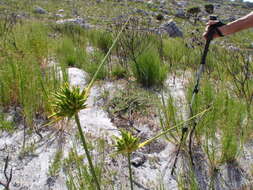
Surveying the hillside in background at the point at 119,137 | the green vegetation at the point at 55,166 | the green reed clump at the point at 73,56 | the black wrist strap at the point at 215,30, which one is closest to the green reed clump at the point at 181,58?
the hillside in background at the point at 119,137

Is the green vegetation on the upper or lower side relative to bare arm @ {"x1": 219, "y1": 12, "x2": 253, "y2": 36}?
lower

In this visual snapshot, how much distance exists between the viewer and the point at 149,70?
9.91 ft

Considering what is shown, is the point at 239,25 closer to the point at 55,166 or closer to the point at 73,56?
the point at 55,166

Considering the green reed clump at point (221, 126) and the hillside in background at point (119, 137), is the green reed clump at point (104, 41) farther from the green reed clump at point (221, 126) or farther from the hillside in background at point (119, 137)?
the green reed clump at point (221, 126)

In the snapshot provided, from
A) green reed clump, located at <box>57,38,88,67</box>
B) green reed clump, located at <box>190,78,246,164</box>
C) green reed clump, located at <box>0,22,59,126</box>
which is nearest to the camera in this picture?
green reed clump, located at <box>190,78,246,164</box>

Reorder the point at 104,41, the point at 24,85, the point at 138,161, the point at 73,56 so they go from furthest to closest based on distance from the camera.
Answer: the point at 104,41 → the point at 73,56 → the point at 24,85 → the point at 138,161

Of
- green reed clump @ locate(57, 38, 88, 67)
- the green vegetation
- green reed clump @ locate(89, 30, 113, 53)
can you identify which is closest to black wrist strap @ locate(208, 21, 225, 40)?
the green vegetation

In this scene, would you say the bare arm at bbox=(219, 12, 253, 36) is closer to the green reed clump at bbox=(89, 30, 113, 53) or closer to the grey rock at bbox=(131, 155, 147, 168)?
the grey rock at bbox=(131, 155, 147, 168)

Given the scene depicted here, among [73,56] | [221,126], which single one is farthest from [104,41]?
[221,126]

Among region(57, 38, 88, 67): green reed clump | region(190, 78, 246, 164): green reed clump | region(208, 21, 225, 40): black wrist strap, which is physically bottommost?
region(190, 78, 246, 164): green reed clump

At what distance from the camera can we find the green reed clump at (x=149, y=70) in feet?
9.83

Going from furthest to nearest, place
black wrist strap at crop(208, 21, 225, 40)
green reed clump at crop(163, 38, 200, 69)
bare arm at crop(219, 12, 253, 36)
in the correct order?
green reed clump at crop(163, 38, 200, 69) → black wrist strap at crop(208, 21, 225, 40) → bare arm at crop(219, 12, 253, 36)

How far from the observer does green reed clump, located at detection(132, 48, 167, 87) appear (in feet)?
9.83

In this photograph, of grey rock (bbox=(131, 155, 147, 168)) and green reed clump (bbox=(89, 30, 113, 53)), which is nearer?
grey rock (bbox=(131, 155, 147, 168))
